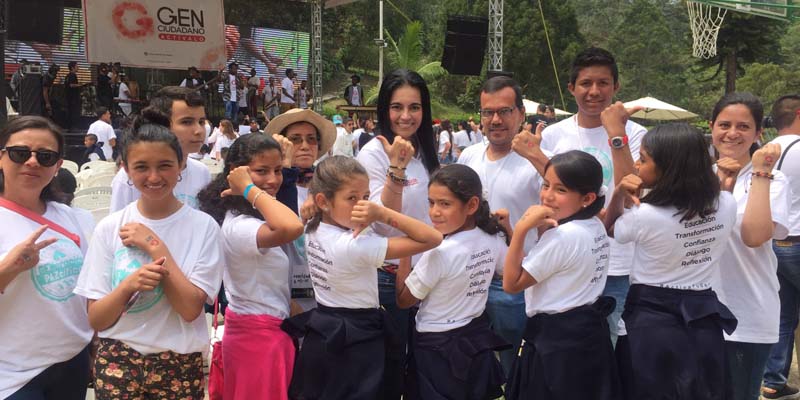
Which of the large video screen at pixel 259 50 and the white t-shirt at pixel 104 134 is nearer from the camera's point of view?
the white t-shirt at pixel 104 134

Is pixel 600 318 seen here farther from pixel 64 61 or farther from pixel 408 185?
pixel 64 61

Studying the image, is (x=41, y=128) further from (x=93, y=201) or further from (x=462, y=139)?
(x=462, y=139)

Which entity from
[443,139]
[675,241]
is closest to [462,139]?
[443,139]

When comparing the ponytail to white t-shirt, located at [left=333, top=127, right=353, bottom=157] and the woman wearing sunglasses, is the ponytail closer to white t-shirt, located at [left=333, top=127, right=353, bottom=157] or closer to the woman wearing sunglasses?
the woman wearing sunglasses

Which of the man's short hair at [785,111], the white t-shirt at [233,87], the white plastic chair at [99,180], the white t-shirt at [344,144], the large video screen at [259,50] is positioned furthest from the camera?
the large video screen at [259,50]

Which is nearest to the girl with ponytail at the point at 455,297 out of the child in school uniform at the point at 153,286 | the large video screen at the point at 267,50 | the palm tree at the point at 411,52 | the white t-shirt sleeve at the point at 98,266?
the child in school uniform at the point at 153,286

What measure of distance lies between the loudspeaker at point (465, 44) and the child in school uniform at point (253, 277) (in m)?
12.6

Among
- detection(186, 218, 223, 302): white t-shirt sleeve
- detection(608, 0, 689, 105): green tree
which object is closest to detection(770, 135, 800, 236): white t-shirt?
detection(186, 218, 223, 302): white t-shirt sleeve

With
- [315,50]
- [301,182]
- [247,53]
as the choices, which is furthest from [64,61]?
[301,182]

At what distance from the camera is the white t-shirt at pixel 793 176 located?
3707 mm

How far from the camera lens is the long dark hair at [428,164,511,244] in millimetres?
2562

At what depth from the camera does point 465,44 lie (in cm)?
1489

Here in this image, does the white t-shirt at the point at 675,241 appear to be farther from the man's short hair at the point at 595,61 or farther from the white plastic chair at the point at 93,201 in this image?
the white plastic chair at the point at 93,201

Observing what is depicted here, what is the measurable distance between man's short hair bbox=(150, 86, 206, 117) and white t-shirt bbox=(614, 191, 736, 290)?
2048mm
